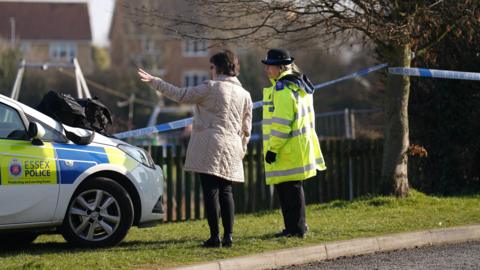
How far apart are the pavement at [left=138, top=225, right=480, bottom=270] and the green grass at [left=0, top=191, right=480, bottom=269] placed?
0.18m

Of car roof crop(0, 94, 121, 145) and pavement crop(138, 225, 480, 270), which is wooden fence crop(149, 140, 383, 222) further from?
pavement crop(138, 225, 480, 270)

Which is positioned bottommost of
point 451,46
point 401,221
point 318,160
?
point 401,221

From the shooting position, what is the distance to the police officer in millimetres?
8141

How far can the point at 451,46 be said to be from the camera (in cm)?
1254

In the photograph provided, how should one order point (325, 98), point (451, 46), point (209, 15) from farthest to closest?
point (325, 98) → point (451, 46) → point (209, 15)

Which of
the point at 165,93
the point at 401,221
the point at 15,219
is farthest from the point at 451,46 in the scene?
the point at 15,219

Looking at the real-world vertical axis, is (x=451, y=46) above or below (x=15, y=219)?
above

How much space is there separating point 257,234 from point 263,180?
4.57 m

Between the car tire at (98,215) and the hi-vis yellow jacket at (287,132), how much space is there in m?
1.49

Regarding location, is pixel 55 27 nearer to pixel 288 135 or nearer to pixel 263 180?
pixel 263 180

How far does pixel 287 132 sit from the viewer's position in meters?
8.13

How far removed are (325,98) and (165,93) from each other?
125 ft

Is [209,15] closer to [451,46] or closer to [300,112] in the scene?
[300,112]

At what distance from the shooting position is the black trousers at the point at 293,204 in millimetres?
8336
